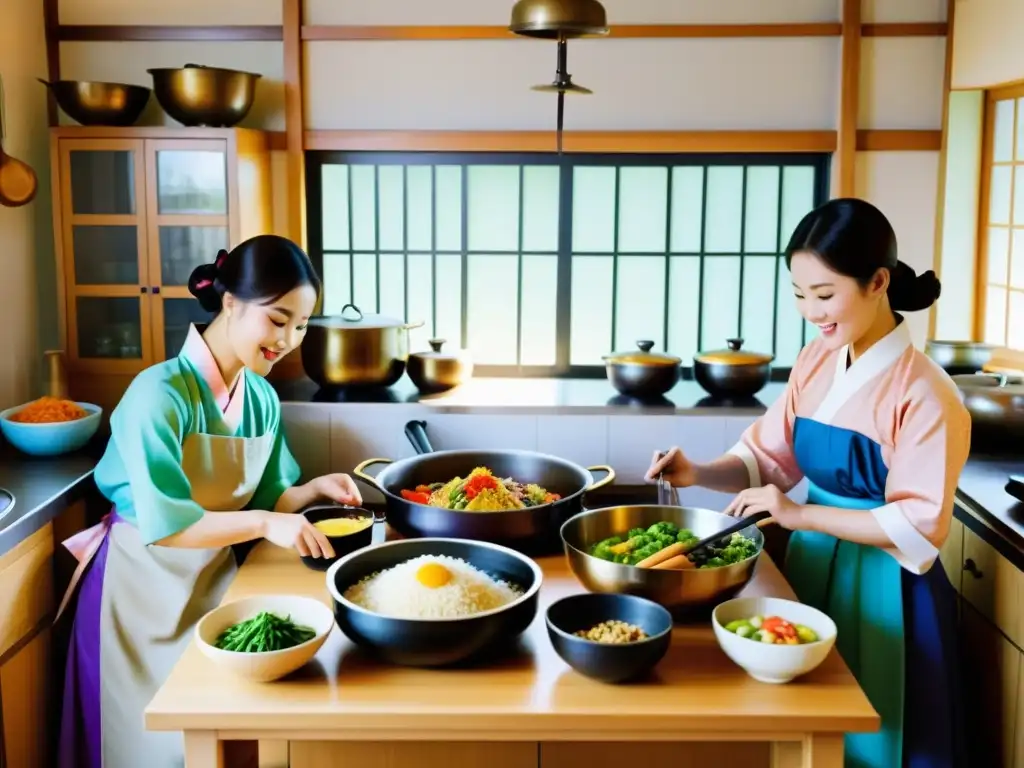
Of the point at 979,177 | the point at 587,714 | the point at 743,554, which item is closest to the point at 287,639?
the point at 587,714

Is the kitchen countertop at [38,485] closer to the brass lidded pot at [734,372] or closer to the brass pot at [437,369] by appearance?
the brass pot at [437,369]

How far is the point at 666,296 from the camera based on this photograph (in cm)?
427

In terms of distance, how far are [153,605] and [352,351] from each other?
1255mm

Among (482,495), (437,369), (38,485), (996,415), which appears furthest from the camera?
(437,369)

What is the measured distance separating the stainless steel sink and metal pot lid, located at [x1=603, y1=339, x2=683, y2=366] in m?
1.91

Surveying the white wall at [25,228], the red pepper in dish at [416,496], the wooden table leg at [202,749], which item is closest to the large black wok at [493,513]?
the red pepper in dish at [416,496]

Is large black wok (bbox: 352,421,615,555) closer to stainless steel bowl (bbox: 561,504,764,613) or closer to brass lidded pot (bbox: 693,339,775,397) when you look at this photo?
stainless steel bowl (bbox: 561,504,764,613)

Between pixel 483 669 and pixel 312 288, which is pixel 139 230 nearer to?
pixel 312 288

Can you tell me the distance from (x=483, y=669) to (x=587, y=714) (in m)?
0.24

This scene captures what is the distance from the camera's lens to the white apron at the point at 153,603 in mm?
2605

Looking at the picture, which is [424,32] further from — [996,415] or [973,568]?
[973,568]

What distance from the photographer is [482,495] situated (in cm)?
247

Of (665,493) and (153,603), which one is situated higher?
(665,493)

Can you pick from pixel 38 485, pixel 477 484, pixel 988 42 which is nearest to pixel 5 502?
pixel 38 485
